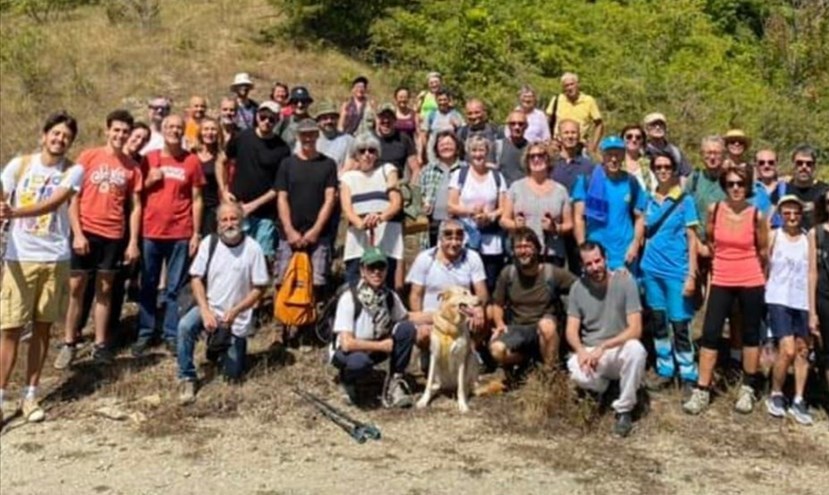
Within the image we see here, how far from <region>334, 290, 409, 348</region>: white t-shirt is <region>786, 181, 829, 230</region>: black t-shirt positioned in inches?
122

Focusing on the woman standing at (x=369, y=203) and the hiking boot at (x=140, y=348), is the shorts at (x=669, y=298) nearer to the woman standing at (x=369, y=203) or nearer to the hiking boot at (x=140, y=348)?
the woman standing at (x=369, y=203)

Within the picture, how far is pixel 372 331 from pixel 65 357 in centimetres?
258

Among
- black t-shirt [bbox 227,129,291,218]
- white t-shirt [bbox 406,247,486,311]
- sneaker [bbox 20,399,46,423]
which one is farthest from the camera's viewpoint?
black t-shirt [bbox 227,129,291,218]

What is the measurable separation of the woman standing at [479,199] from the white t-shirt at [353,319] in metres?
0.89

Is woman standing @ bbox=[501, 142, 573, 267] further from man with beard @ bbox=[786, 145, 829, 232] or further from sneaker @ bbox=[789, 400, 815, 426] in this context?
sneaker @ bbox=[789, 400, 815, 426]

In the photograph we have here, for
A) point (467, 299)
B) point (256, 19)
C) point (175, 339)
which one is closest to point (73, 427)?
point (175, 339)

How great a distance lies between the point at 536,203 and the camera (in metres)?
7.27

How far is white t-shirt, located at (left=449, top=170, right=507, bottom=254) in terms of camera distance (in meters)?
7.41

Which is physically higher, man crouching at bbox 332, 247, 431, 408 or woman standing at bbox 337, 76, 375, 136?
woman standing at bbox 337, 76, 375, 136

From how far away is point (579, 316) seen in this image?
6.88m

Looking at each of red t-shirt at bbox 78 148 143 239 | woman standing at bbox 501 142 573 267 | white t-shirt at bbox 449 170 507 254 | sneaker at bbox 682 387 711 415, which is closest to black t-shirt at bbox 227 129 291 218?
red t-shirt at bbox 78 148 143 239

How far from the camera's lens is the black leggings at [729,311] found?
271 inches

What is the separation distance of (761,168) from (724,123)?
8888 millimetres

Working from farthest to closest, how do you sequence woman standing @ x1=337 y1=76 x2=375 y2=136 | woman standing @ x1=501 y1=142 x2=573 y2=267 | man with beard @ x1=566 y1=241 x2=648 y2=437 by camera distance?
woman standing @ x1=337 y1=76 x2=375 y2=136 → woman standing @ x1=501 y1=142 x2=573 y2=267 → man with beard @ x1=566 y1=241 x2=648 y2=437
